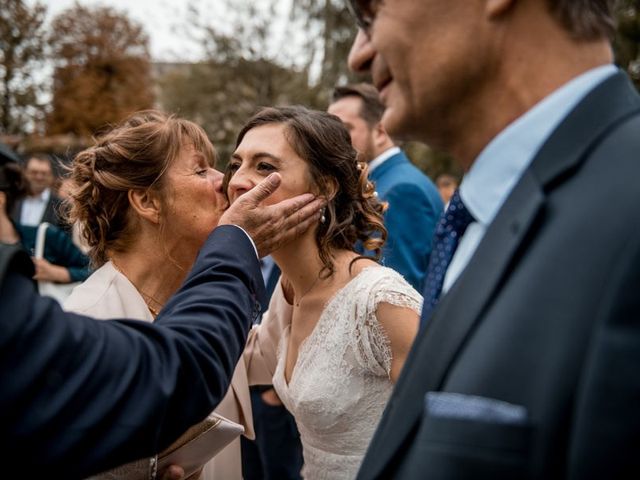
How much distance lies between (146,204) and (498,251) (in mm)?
2031

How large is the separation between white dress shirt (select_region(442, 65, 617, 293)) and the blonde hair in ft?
5.95

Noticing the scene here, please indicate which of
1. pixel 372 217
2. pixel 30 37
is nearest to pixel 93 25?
pixel 30 37

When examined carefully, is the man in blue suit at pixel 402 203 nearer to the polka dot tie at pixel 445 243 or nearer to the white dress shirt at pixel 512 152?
the polka dot tie at pixel 445 243

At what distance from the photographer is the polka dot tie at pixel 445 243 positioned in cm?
147

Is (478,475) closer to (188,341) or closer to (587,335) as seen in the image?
(587,335)

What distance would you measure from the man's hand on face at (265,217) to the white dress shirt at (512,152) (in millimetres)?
1003

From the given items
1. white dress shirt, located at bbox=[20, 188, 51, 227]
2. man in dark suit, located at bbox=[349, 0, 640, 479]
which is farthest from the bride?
white dress shirt, located at bbox=[20, 188, 51, 227]

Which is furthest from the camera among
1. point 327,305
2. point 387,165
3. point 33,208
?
point 33,208

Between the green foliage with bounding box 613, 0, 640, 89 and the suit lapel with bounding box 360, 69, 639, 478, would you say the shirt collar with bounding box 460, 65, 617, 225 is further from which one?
the green foliage with bounding box 613, 0, 640, 89

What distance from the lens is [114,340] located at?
144 cm

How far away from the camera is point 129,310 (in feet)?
8.22

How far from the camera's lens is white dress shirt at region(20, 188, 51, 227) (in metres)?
7.10

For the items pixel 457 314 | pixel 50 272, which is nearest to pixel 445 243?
pixel 457 314

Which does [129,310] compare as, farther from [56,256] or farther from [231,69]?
[231,69]
